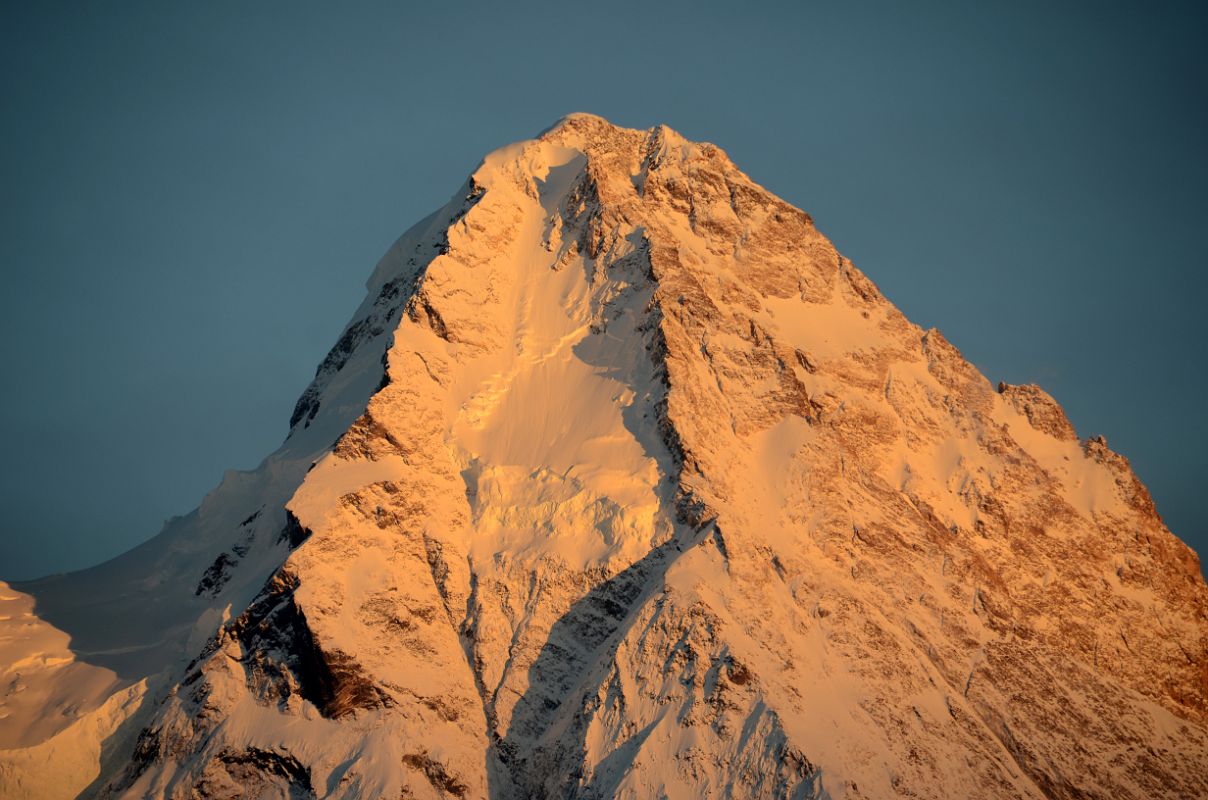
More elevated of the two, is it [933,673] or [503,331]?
[503,331]

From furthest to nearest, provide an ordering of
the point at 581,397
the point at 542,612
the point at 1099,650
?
the point at 581,397
the point at 1099,650
the point at 542,612

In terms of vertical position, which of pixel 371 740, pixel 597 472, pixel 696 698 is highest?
pixel 597 472

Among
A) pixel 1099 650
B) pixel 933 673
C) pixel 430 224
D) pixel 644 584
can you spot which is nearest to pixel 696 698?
pixel 644 584

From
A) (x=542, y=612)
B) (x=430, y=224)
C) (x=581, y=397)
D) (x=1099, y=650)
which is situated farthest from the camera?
(x=430, y=224)

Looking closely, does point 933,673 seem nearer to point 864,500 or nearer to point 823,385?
point 864,500

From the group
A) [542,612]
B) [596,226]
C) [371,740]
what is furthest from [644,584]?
[596,226]

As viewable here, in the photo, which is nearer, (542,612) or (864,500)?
(542,612)
